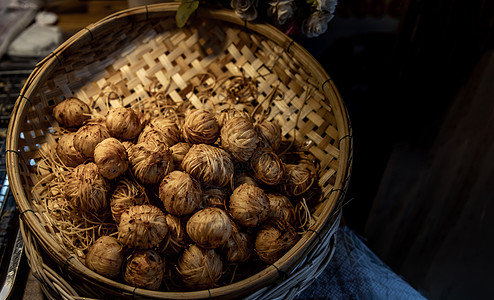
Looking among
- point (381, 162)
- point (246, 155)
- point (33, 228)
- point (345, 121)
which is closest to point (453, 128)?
point (381, 162)

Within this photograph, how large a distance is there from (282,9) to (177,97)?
38 cm

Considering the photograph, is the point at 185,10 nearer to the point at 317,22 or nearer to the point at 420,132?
the point at 317,22

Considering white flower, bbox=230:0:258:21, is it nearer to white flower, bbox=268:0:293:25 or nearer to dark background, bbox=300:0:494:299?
white flower, bbox=268:0:293:25

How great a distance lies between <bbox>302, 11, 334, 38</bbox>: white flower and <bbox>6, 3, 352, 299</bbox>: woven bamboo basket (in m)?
0.06

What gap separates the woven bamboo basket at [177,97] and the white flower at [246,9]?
0.07ft

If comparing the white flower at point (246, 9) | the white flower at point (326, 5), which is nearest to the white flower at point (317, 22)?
the white flower at point (326, 5)

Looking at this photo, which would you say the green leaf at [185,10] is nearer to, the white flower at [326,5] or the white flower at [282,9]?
the white flower at [282,9]

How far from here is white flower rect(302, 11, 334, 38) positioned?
111cm

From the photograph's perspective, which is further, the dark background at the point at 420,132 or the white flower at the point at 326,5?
the dark background at the point at 420,132

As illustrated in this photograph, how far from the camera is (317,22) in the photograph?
3.65 ft

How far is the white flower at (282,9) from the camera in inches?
43.9

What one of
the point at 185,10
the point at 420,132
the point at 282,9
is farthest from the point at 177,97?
the point at 420,132

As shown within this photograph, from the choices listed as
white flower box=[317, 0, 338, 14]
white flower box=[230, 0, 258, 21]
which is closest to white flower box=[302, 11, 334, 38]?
white flower box=[317, 0, 338, 14]

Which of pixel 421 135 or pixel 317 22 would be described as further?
pixel 421 135
